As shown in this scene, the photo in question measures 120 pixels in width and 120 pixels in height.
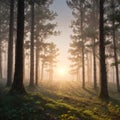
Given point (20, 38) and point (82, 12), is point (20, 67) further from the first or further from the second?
point (82, 12)

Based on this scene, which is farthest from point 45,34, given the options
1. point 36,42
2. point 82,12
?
point 82,12

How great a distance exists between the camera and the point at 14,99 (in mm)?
13297

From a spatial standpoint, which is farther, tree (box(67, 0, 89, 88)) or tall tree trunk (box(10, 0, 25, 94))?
tree (box(67, 0, 89, 88))

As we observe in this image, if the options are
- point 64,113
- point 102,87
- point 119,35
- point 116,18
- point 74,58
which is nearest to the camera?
point 64,113

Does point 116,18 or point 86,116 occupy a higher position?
point 116,18

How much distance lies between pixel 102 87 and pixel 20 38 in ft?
29.1

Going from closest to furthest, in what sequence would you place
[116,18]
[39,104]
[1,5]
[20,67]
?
[39,104] < [20,67] < [116,18] < [1,5]

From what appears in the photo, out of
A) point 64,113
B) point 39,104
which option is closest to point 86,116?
point 64,113

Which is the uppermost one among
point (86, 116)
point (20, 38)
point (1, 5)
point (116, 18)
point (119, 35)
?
point (1, 5)

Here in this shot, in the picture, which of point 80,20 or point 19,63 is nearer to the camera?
point 19,63

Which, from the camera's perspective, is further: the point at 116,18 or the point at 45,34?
the point at 45,34

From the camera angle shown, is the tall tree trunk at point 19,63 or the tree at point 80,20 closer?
the tall tree trunk at point 19,63

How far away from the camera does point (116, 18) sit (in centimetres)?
1878

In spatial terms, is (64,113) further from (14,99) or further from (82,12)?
(82,12)
